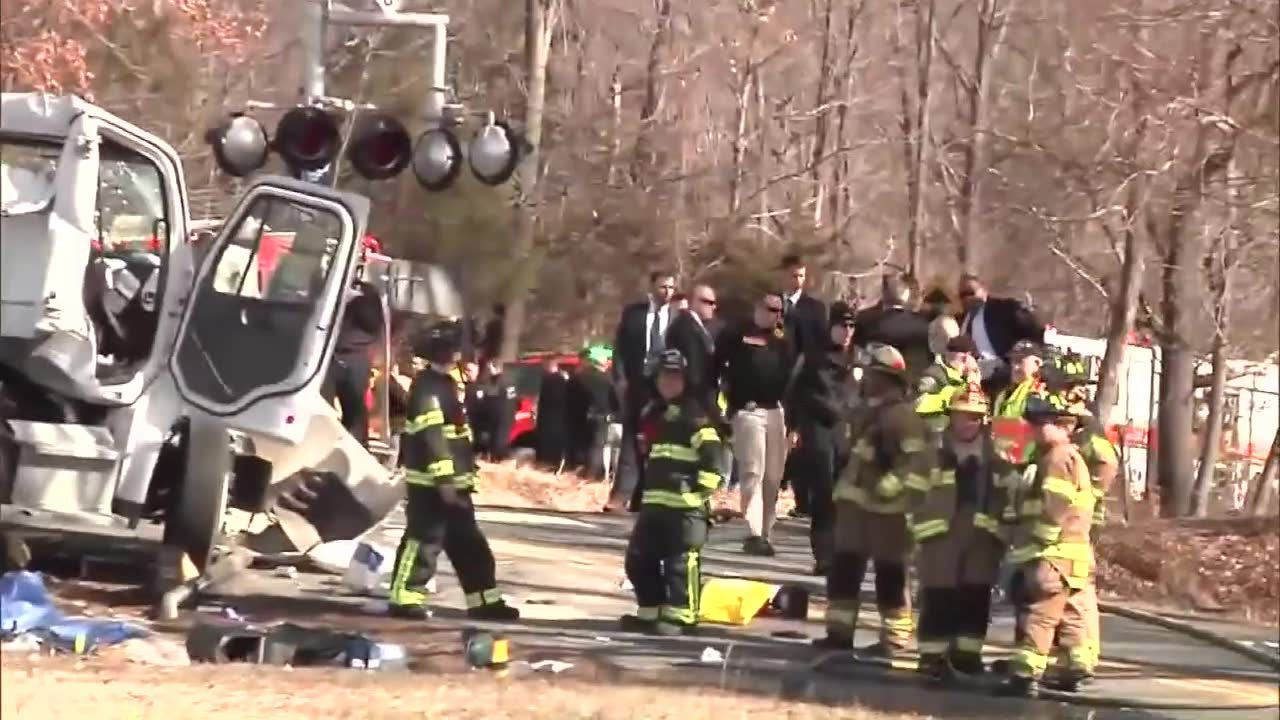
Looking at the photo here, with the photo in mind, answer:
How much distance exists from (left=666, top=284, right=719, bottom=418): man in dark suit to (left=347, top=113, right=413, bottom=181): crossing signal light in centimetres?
237

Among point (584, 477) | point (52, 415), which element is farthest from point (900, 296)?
point (584, 477)

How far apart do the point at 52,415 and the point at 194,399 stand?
0.72 metres

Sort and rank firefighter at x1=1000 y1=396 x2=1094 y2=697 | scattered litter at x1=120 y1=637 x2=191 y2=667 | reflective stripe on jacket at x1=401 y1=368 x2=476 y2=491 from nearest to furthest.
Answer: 1. scattered litter at x1=120 y1=637 x2=191 y2=667
2. firefighter at x1=1000 y1=396 x2=1094 y2=697
3. reflective stripe on jacket at x1=401 y1=368 x2=476 y2=491

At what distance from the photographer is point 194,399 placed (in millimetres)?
8828

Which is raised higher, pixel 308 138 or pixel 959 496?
pixel 308 138

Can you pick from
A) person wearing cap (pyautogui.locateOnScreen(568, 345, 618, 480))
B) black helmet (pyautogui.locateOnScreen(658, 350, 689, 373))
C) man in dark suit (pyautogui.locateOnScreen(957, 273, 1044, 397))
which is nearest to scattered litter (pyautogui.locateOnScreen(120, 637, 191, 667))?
black helmet (pyautogui.locateOnScreen(658, 350, 689, 373))

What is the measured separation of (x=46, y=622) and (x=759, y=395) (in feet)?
15.2

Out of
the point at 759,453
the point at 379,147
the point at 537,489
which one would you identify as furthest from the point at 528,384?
the point at 379,147

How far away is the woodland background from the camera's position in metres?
11.1

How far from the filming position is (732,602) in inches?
421

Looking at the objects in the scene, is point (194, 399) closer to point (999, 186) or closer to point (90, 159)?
point (90, 159)

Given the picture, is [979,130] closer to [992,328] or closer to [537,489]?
[992,328]

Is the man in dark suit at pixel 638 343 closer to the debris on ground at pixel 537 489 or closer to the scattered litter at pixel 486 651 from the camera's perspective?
the debris on ground at pixel 537 489

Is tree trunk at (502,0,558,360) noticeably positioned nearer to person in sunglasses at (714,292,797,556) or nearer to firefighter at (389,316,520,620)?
firefighter at (389,316,520,620)
